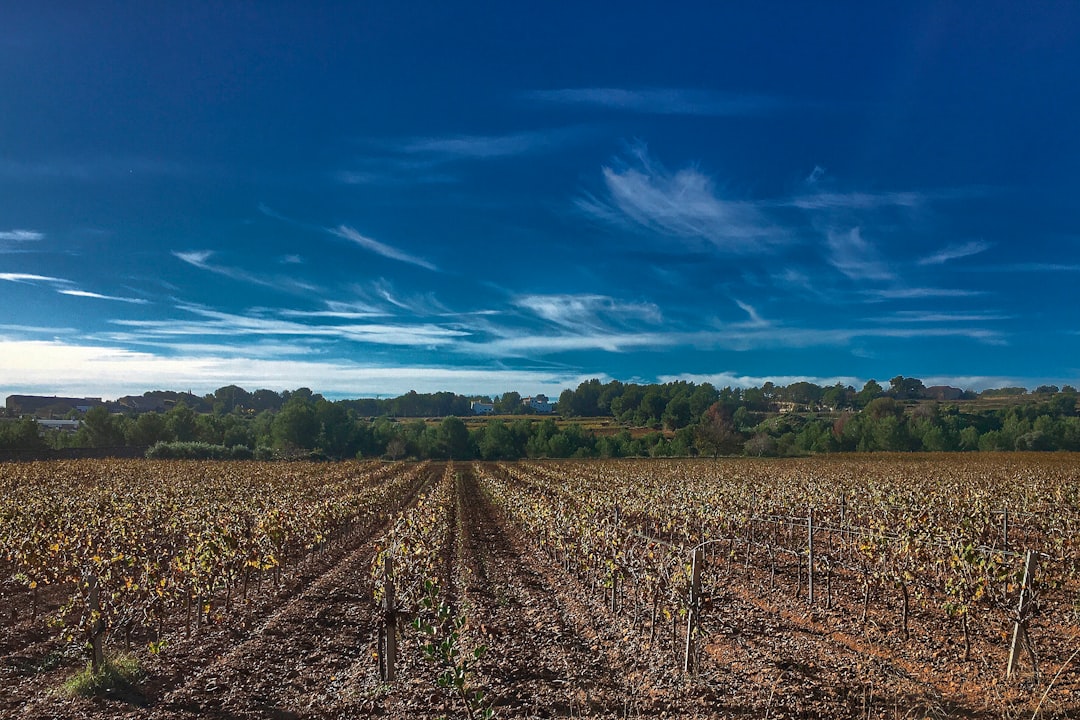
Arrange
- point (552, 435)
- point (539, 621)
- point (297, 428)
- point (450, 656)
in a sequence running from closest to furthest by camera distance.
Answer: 1. point (450, 656)
2. point (539, 621)
3. point (297, 428)
4. point (552, 435)

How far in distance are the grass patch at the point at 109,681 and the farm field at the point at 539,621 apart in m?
0.10

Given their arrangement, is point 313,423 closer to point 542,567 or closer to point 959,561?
point 542,567

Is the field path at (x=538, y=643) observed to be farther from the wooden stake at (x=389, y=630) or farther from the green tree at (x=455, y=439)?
the green tree at (x=455, y=439)

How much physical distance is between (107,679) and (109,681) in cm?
4

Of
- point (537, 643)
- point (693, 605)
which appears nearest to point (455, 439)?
point (537, 643)

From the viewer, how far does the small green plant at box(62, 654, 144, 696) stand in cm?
766

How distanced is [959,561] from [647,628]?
4754 millimetres

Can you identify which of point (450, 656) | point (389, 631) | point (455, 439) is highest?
point (450, 656)

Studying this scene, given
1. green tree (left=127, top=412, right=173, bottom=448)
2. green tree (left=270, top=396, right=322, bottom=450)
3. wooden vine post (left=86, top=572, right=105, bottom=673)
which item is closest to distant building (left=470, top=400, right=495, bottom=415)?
green tree (left=270, top=396, right=322, bottom=450)

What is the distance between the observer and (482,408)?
568ft

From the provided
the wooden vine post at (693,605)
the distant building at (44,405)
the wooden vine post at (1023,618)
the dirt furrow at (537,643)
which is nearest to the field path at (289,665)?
the dirt furrow at (537,643)

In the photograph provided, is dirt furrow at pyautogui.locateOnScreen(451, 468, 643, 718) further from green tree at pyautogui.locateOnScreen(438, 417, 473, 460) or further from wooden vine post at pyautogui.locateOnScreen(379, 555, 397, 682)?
green tree at pyautogui.locateOnScreen(438, 417, 473, 460)

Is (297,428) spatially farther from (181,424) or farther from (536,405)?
(536,405)

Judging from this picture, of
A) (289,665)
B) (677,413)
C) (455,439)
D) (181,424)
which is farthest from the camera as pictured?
(677,413)
